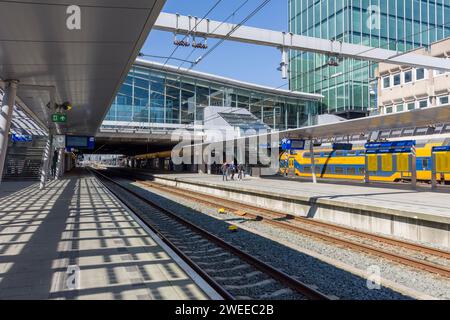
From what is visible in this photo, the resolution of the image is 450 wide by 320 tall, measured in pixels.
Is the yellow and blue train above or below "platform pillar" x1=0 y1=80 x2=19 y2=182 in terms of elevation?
below

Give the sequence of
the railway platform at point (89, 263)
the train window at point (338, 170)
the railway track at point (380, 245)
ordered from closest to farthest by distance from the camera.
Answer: the railway platform at point (89, 263) < the railway track at point (380, 245) < the train window at point (338, 170)

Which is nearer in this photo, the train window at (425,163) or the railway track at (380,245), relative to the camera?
the railway track at (380,245)

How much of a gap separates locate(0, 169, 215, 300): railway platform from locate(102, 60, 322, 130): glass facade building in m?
33.5

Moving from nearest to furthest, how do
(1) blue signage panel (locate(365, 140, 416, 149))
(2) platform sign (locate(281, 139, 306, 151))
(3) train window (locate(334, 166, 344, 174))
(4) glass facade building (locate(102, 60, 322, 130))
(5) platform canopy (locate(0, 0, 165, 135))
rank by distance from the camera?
(5) platform canopy (locate(0, 0, 165, 135)) → (1) blue signage panel (locate(365, 140, 416, 149)) → (2) platform sign (locate(281, 139, 306, 151)) → (3) train window (locate(334, 166, 344, 174)) → (4) glass facade building (locate(102, 60, 322, 130))

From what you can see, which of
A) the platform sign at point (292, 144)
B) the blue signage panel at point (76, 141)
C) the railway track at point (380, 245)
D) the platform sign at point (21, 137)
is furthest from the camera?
the platform sign at point (21, 137)

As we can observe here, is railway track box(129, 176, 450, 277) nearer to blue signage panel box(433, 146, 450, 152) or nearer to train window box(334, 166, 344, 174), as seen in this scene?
blue signage panel box(433, 146, 450, 152)

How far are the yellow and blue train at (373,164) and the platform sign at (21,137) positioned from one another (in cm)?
2575

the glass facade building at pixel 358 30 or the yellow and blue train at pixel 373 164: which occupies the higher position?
the glass facade building at pixel 358 30

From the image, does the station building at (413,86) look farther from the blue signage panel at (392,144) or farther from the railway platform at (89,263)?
the railway platform at (89,263)

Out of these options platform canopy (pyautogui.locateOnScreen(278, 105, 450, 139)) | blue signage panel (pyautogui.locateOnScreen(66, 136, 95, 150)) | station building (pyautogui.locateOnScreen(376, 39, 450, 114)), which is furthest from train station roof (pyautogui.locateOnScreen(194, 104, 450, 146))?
blue signage panel (pyautogui.locateOnScreen(66, 136, 95, 150))

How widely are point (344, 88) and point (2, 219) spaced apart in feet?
141

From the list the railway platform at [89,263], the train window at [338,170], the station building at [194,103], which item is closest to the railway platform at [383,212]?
the railway platform at [89,263]

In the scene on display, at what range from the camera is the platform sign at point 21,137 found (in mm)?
36406

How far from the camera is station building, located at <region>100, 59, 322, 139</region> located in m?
45.3
